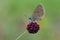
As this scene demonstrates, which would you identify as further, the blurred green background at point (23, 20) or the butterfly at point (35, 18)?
the blurred green background at point (23, 20)

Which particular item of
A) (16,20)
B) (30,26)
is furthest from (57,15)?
(30,26)

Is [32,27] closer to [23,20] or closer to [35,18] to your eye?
[35,18]

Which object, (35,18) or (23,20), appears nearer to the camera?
(35,18)

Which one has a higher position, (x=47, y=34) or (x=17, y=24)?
(x=17, y=24)

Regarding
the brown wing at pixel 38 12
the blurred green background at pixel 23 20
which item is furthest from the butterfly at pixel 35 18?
the blurred green background at pixel 23 20

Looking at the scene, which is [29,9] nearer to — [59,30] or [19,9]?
[19,9]

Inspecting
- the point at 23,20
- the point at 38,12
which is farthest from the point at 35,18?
the point at 23,20

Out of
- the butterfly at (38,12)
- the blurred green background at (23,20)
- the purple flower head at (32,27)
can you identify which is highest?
the blurred green background at (23,20)

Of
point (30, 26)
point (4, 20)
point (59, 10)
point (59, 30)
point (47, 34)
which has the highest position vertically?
point (59, 10)

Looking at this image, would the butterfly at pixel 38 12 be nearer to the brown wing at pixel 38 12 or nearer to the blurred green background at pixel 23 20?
the brown wing at pixel 38 12
